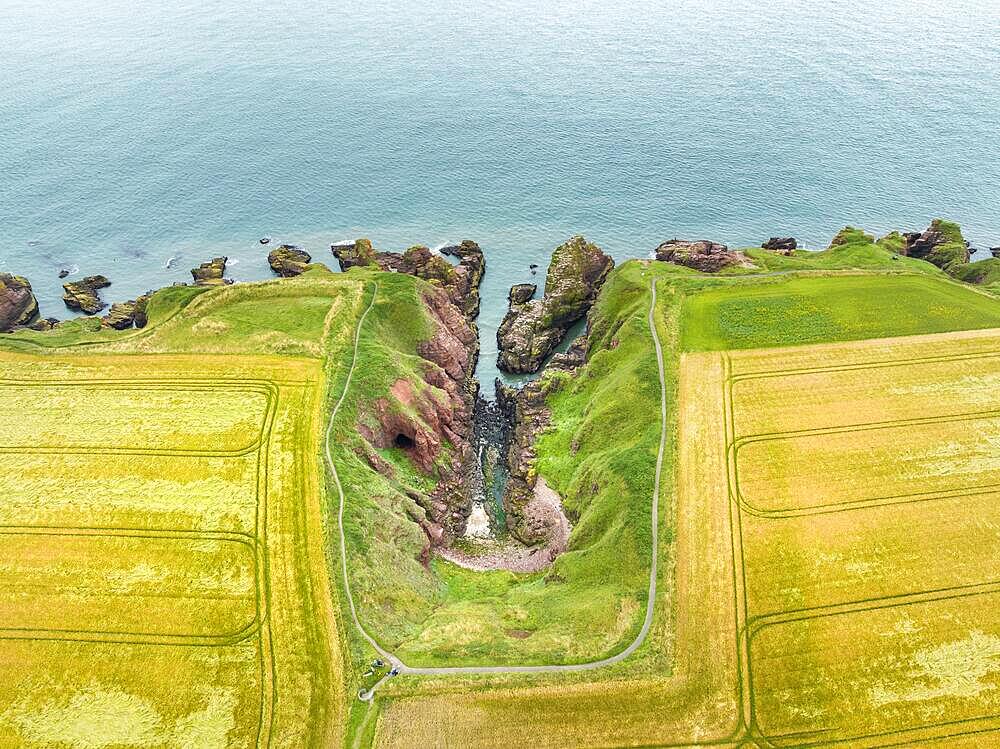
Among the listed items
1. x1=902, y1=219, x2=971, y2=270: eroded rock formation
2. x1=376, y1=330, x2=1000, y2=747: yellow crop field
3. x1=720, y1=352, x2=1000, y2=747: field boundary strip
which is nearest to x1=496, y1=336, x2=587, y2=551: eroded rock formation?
x1=376, y1=330, x2=1000, y2=747: yellow crop field

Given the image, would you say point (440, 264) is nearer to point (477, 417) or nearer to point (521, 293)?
point (521, 293)

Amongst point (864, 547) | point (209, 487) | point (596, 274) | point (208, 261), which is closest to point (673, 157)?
point (596, 274)

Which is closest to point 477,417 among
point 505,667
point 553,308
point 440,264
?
point 553,308

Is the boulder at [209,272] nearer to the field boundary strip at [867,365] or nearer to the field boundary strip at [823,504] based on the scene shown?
the field boundary strip at [867,365]

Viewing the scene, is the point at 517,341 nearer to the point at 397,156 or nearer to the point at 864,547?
the point at 864,547

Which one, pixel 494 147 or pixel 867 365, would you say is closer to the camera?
pixel 867 365

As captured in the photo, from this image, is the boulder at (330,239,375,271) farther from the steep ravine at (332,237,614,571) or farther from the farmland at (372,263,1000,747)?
the farmland at (372,263,1000,747)
